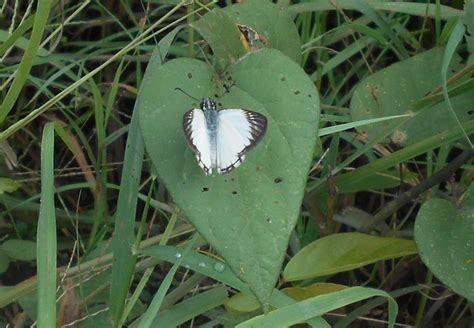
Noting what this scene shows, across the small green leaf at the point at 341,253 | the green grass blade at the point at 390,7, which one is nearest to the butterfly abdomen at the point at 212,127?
the small green leaf at the point at 341,253

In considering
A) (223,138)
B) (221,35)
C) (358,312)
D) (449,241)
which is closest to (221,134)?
(223,138)

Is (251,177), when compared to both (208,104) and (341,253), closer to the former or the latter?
(208,104)

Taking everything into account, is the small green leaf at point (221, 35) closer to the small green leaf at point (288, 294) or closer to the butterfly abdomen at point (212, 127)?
the butterfly abdomen at point (212, 127)

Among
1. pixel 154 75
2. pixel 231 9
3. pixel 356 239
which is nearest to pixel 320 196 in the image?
pixel 356 239

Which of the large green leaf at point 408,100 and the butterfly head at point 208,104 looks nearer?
the butterfly head at point 208,104

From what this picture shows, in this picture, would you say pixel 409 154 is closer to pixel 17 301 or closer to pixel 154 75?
pixel 154 75

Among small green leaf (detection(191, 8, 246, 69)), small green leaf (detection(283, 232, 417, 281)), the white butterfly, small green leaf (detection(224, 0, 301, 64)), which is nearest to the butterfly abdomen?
the white butterfly

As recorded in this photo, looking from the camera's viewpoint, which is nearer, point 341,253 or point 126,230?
point 126,230
